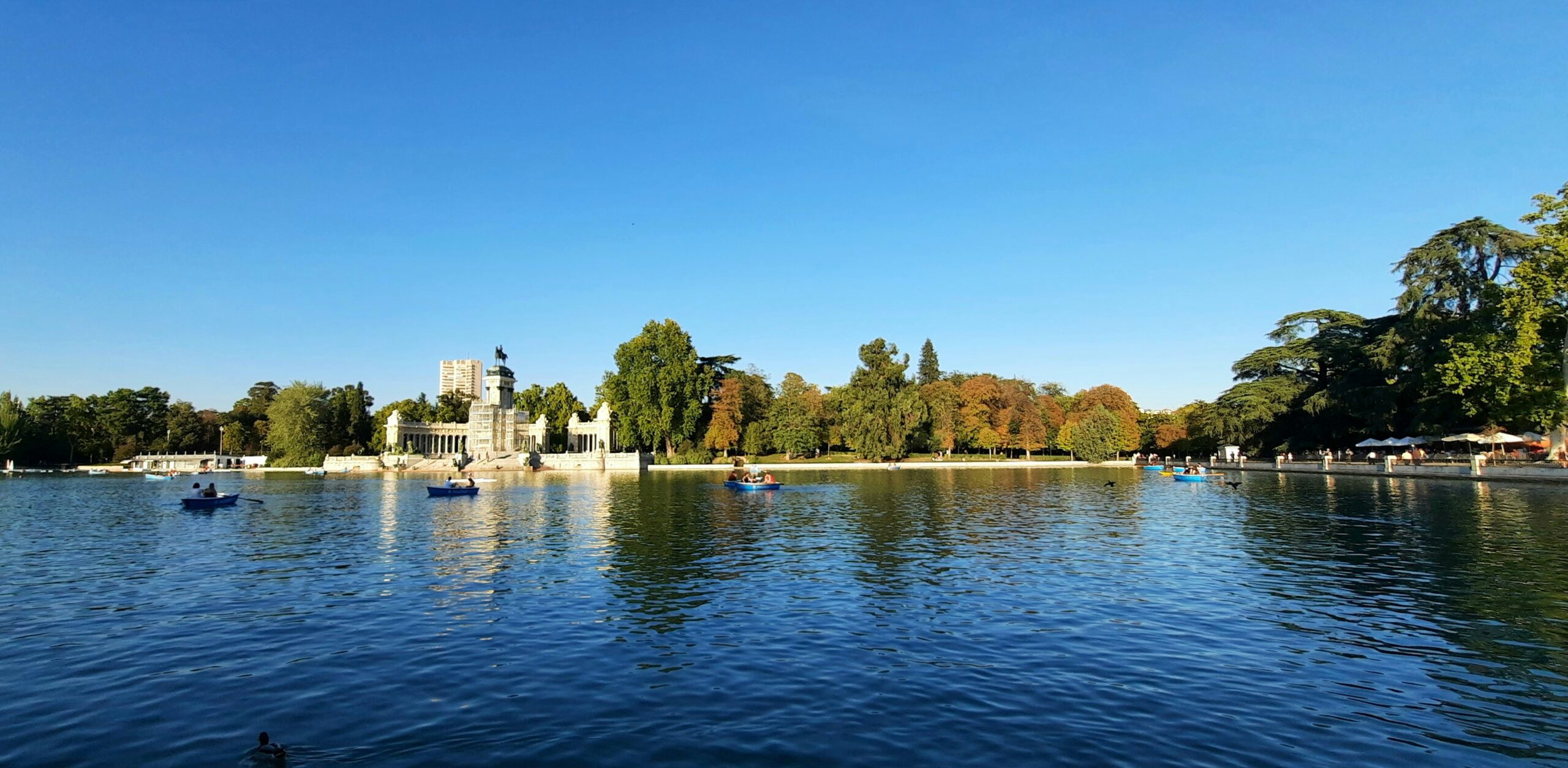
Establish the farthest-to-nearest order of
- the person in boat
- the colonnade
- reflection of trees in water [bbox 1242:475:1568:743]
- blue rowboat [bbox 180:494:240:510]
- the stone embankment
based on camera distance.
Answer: the colonnade, the stone embankment, blue rowboat [bbox 180:494:240:510], reflection of trees in water [bbox 1242:475:1568:743], the person in boat

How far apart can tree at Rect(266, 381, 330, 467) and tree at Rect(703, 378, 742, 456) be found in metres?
46.7

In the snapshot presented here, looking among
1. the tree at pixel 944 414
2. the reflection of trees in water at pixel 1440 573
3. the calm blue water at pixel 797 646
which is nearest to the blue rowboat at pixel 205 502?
the calm blue water at pixel 797 646

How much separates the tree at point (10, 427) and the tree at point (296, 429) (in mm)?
24053

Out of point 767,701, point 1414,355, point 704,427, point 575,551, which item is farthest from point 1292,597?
point 704,427

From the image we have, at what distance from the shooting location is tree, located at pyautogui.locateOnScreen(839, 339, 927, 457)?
289 ft

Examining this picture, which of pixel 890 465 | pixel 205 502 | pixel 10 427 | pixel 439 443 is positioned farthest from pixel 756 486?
pixel 10 427

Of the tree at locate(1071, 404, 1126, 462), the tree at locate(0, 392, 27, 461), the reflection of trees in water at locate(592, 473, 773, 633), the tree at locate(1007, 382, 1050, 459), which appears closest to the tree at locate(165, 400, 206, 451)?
the tree at locate(0, 392, 27, 461)

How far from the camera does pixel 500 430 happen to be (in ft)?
331

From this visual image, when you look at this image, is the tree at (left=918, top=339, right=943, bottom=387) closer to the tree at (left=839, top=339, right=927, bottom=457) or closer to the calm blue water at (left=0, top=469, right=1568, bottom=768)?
the tree at (left=839, top=339, right=927, bottom=457)

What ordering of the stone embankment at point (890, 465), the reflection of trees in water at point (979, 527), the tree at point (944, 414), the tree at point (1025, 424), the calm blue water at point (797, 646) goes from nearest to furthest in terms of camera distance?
the calm blue water at point (797, 646) → the reflection of trees in water at point (979, 527) → the stone embankment at point (890, 465) → the tree at point (944, 414) → the tree at point (1025, 424)

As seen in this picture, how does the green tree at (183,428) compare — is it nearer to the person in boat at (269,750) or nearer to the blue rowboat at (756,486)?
the blue rowboat at (756,486)

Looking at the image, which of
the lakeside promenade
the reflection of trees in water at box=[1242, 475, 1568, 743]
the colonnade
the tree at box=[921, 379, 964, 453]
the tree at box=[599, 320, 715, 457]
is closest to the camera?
the reflection of trees in water at box=[1242, 475, 1568, 743]

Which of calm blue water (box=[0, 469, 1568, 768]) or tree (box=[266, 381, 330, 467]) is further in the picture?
tree (box=[266, 381, 330, 467])

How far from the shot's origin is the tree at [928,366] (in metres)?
118
